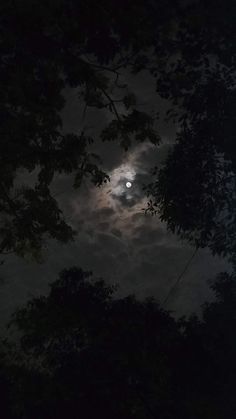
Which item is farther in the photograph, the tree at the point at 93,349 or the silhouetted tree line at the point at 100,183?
the tree at the point at 93,349

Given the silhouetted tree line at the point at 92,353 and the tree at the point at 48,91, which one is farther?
the silhouetted tree line at the point at 92,353

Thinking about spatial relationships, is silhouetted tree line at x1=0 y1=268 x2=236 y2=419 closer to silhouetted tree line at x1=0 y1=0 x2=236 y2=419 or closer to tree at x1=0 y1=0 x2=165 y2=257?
silhouetted tree line at x1=0 y1=0 x2=236 y2=419

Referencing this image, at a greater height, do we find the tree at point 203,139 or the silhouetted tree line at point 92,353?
the tree at point 203,139

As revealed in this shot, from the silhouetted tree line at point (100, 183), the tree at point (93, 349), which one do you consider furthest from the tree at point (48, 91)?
the tree at point (93, 349)

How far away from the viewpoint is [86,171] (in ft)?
26.8

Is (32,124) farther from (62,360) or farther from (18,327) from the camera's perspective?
(62,360)

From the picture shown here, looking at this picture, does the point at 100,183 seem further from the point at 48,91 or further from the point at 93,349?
the point at 93,349

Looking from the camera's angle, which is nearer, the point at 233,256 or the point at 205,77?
the point at 205,77

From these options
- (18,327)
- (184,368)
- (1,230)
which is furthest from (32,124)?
(184,368)

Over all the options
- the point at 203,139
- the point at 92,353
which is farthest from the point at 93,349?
the point at 203,139

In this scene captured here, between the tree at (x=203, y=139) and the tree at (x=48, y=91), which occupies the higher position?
the tree at (x=203, y=139)

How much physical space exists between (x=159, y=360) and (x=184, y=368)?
19.9ft

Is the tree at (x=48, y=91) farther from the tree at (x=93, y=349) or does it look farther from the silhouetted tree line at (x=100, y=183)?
the tree at (x=93, y=349)

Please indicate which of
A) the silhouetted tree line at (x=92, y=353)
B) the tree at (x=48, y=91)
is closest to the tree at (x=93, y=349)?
the silhouetted tree line at (x=92, y=353)
